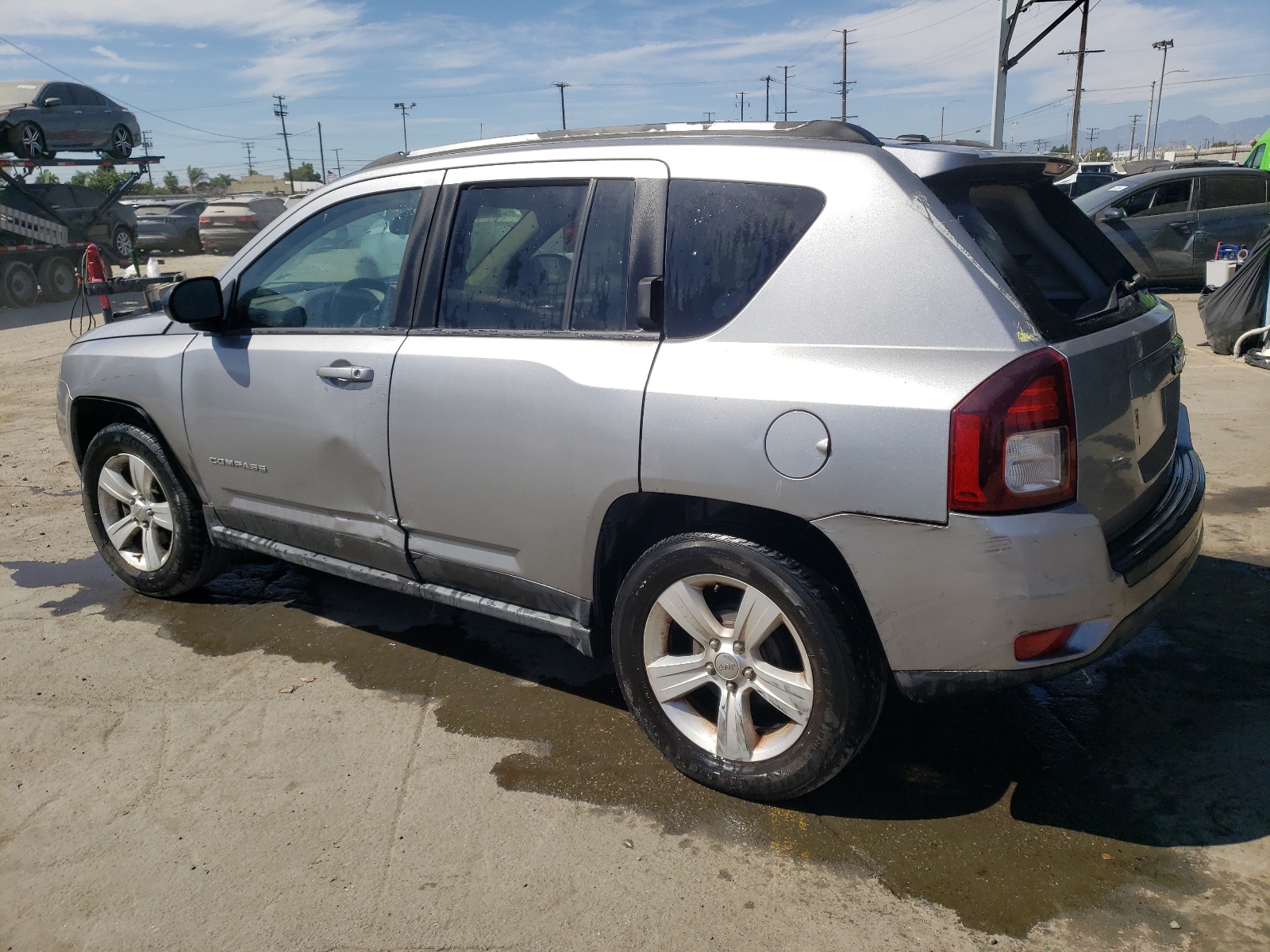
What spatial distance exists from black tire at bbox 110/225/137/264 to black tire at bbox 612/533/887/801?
73.3 feet

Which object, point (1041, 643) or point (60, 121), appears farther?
point (60, 121)

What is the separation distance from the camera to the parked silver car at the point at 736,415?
236 centimetres

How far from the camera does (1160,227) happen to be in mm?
13461

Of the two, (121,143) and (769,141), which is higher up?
(121,143)

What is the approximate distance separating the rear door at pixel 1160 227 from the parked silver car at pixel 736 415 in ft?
38.9

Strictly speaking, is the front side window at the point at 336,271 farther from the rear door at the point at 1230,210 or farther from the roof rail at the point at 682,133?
the rear door at the point at 1230,210

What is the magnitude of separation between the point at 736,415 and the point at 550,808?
51.0 inches

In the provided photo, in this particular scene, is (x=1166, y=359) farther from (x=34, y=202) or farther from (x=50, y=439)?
(x=34, y=202)

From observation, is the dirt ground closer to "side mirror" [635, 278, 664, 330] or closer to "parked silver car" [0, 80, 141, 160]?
"side mirror" [635, 278, 664, 330]

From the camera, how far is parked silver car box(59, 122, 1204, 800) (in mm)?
2361

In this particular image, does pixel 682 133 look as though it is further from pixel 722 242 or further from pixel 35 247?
pixel 35 247

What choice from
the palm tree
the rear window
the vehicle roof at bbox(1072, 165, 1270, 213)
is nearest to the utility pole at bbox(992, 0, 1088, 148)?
the vehicle roof at bbox(1072, 165, 1270, 213)

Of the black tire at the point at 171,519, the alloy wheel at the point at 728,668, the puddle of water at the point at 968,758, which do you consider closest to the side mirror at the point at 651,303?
the alloy wheel at the point at 728,668

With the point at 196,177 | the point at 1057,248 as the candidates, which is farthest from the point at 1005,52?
the point at 196,177
